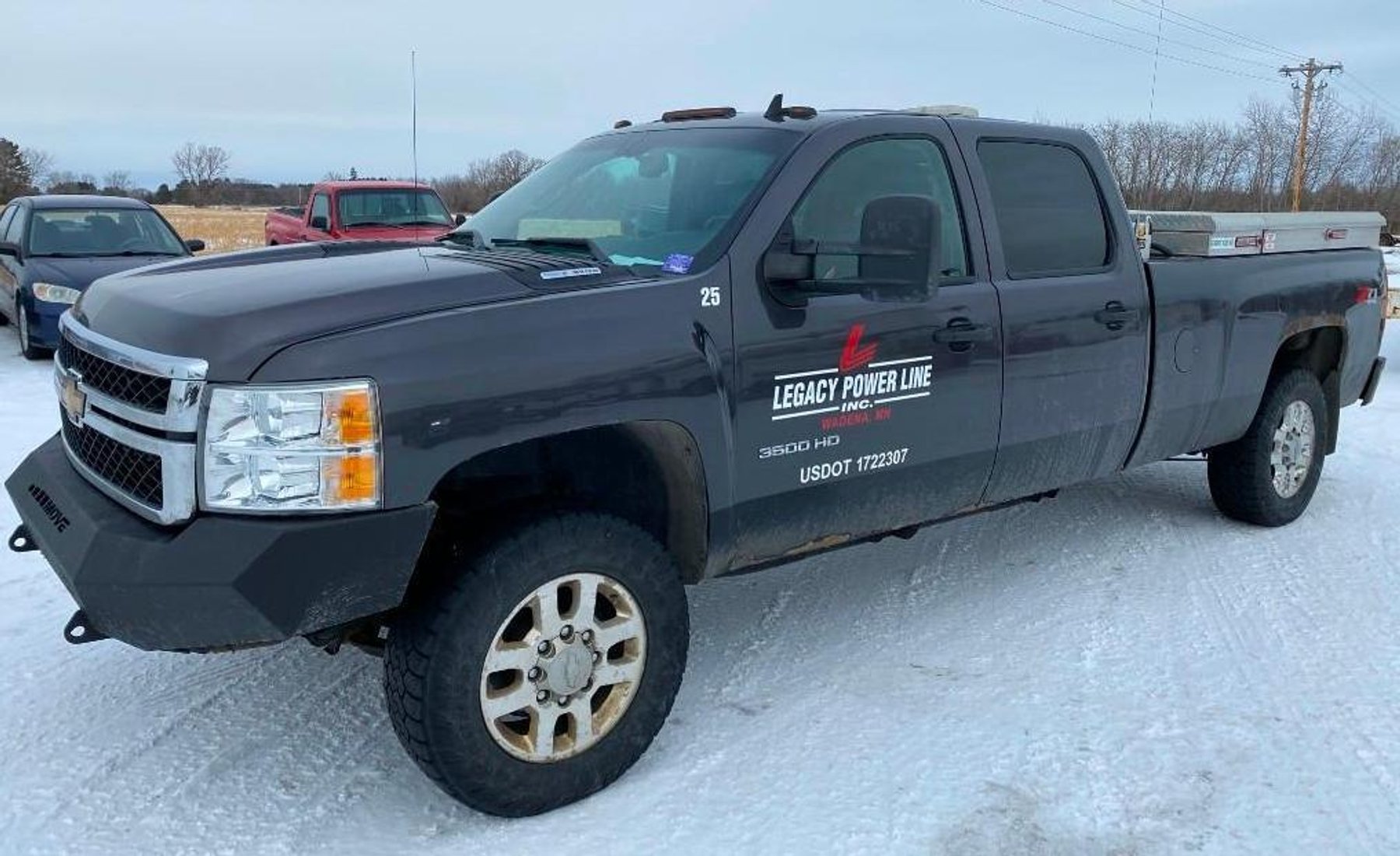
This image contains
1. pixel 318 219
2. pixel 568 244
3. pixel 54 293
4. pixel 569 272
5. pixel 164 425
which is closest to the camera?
pixel 164 425

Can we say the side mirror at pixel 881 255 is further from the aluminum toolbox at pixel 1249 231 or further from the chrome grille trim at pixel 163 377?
the aluminum toolbox at pixel 1249 231

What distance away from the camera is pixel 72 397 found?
131 inches

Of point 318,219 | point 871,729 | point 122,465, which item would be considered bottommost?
point 871,729

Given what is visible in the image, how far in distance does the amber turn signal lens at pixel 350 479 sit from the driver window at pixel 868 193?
1.51 meters

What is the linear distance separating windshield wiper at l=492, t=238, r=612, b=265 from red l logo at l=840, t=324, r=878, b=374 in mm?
773

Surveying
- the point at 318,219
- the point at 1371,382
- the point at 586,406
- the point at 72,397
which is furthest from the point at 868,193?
the point at 318,219

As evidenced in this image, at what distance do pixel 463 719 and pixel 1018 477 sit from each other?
94.0 inches

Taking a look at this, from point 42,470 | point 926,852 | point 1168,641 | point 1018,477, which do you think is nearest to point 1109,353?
point 1018,477

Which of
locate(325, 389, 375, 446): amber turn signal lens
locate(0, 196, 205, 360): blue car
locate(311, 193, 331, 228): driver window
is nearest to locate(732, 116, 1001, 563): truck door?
locate(325, 389, 375, 446): amber turn signal lens

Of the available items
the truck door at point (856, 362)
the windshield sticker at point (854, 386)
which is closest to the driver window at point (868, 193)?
the truck door at point (856, 362)

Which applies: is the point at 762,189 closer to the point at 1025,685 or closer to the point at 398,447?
the point at 398,447

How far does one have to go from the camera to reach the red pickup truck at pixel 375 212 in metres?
14.1

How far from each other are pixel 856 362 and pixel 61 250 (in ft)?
32.9

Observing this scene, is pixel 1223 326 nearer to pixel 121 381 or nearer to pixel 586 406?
pixel 586 406
